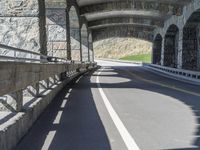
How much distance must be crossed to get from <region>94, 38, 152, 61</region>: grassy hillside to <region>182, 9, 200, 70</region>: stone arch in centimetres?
9233

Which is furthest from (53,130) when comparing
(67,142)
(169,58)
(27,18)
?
(169,58)

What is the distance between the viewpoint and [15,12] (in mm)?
17266

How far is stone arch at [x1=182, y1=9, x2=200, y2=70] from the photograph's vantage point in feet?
129

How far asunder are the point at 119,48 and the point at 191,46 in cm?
9429

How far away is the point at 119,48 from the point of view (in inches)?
5290

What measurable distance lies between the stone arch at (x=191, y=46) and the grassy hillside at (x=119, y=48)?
303 ft

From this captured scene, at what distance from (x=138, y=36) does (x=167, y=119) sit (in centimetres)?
5940

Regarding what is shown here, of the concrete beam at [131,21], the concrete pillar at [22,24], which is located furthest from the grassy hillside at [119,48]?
the concrete pillar at [22,24]

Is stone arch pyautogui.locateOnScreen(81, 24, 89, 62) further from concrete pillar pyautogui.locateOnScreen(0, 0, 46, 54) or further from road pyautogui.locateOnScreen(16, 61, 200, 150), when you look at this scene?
road pyautogui.locateOnScreen(16, 61, 200, 150)

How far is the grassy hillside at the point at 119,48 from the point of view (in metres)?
133

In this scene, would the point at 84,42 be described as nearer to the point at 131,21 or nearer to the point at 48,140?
the point at 131,21

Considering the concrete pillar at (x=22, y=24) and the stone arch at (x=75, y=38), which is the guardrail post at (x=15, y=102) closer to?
the concrete pillar at (x=22, y=24)

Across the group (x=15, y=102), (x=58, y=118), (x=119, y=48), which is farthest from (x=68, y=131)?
(x=119, y=48)

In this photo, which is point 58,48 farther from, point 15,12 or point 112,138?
point 112,138
